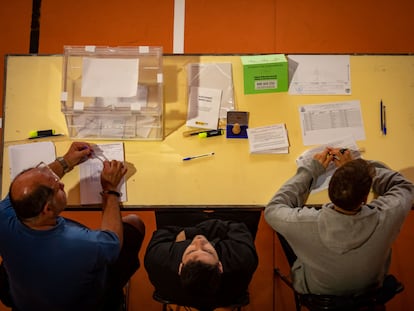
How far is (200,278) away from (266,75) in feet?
3.40

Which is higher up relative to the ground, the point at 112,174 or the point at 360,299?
the point at 112,174

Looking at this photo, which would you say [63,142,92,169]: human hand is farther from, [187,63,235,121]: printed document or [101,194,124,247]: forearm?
[187,63,235,121]: printed document

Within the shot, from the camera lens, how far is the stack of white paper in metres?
1.84

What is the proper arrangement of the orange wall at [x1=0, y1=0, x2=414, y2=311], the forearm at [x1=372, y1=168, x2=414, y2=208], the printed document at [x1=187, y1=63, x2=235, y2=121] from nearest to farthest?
the forearm at [x1=372, y1=168, x2=414, y2=208] → the printed document at [x1=187, y1=63, x2=235, y2=121] → the orange wall at [x1=0, y1=0, x2=414, y2=311]

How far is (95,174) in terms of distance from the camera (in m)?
1.82

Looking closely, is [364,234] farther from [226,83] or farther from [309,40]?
[309,40]

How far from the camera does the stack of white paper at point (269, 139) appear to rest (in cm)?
184

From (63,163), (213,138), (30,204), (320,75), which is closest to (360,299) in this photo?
(213,138)

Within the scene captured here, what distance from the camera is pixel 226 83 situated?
6.29 feet

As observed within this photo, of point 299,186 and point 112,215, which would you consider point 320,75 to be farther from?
point 112,215

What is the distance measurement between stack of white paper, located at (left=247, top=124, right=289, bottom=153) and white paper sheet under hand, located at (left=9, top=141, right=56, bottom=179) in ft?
3.17

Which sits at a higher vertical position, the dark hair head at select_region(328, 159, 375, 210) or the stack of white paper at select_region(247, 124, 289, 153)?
the stack of white paper at select_region(247, 124, 289, 153)

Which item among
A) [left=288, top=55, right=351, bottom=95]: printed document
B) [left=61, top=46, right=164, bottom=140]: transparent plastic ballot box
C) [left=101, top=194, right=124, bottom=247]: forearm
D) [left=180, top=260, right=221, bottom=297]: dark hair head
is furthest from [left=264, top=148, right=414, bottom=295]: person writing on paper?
[left=61, top=46, right=164, bottom=140]: transparent plastic ballot box

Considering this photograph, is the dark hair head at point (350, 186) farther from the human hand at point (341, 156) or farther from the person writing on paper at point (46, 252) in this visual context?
the person writing on paper at point (46, 252)
